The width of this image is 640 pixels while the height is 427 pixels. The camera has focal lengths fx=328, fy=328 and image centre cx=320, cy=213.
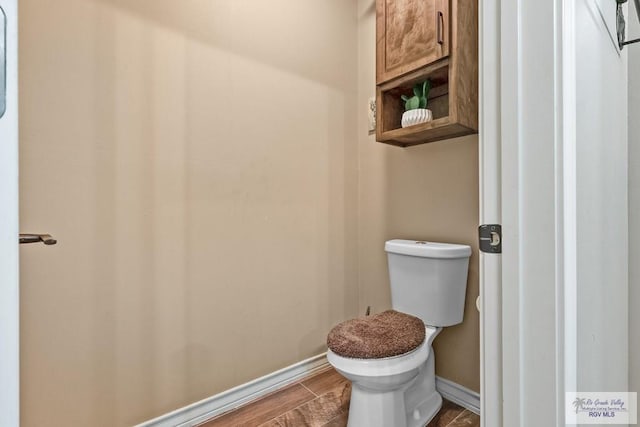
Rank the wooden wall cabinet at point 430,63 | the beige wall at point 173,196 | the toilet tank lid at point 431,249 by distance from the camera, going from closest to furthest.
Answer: the beige wall at point 173,196 < the wooden wall cabinet at point 430,63 < the toilet tank lid at point 431,249

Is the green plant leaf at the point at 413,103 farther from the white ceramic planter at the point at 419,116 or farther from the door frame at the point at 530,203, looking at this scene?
the door frame at the point at 530,203

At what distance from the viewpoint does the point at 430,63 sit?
1.41 meters

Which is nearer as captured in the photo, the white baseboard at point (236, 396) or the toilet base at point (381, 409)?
the toilet base at point (381, 409)

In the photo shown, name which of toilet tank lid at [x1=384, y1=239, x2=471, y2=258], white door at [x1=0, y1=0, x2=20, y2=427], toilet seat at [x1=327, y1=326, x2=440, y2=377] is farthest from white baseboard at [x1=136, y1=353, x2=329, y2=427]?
white door at [x1=0, y1=0, x2=20, y2=427]

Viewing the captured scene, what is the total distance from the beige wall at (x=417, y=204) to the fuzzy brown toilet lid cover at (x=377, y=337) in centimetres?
36

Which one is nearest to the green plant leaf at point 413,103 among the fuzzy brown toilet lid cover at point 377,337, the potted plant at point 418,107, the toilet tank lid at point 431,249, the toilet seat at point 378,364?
the potted plant at point 418,107

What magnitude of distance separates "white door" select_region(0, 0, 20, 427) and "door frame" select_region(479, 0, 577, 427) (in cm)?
74

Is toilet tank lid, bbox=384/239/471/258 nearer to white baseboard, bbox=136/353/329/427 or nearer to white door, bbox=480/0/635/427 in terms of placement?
white door, bbox=480/0/635/427

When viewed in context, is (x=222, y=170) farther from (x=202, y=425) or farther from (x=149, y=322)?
(x=202, y=425)

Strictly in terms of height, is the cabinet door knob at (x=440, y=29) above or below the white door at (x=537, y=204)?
above

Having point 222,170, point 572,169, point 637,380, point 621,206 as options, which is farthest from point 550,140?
point 222,170

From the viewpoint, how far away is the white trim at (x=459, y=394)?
4.99ft

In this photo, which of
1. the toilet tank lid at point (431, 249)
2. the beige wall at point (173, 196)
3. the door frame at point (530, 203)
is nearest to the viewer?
the door frame at point (530, 203)

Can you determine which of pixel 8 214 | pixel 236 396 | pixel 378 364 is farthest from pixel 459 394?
pixel 8 214
